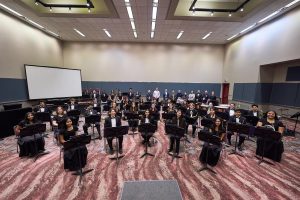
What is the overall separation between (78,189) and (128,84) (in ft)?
48.5

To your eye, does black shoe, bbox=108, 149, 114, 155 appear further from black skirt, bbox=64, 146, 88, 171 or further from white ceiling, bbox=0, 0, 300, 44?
white ceiling, bbox=0, 0, 300, 44

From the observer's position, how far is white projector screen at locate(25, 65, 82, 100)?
12.5 metres

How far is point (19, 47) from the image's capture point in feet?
38.2

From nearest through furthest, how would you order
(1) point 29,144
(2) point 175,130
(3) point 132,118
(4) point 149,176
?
(4) point 149,176, (2) point 175,130, (1) point 29,144, (3) point 132,118

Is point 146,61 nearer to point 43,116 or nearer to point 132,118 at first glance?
point 132,118

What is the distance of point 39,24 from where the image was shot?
40.3ft

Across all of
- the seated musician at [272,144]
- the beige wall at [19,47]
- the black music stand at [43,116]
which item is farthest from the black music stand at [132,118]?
the beige wall at [19,47]

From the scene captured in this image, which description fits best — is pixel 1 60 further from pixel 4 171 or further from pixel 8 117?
pixel 4 171

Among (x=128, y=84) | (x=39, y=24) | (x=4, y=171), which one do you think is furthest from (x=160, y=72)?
(x=4, y=171)

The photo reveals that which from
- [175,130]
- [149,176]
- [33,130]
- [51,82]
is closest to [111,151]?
[149,176]

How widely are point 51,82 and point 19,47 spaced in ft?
10.8

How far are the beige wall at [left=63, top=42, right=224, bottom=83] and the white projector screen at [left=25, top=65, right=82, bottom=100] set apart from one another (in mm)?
2582

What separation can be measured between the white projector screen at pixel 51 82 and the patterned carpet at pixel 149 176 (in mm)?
7340

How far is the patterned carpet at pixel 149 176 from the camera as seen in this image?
418 cm
